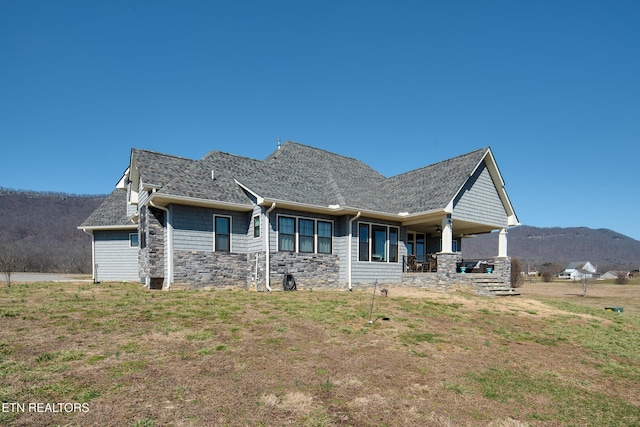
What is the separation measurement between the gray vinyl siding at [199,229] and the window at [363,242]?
497 centimetres

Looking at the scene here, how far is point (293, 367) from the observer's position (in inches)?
258

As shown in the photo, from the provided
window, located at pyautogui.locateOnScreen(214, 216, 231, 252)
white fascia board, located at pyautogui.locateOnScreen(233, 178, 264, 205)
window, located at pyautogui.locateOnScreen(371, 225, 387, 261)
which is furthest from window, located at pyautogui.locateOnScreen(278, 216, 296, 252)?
window, located at pyautogui.locateOnScreen(371, 225, 387, 261)

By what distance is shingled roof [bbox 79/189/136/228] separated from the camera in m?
22.5

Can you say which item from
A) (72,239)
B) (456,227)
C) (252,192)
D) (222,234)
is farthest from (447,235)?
(72,239)

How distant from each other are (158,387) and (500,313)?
11.1 meters

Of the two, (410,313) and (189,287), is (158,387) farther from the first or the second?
(189,287)

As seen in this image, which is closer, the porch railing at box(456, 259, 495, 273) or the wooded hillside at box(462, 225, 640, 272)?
the porch railing at box(456, 259, 495, 273)

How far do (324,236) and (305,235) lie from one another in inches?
39.6

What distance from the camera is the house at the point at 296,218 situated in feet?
50.8

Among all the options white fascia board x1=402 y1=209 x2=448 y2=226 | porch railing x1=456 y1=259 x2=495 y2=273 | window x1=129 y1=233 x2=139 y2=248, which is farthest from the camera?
window x1=129 y1=233 x2=139 y2=248

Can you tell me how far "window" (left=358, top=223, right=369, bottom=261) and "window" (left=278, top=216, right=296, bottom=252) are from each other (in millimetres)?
3111

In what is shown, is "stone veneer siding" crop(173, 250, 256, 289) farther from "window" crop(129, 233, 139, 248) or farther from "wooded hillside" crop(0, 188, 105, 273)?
"wooded hillside" crop(0, 188, 105, 273)

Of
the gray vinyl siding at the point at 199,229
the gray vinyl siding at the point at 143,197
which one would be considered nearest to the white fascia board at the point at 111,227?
the gray vinyl siding at the point at 143,197

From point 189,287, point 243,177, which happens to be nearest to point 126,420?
point 189,287
